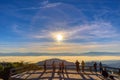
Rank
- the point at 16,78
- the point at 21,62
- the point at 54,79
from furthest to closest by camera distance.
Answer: the point at 21,62, the point at 16,78, the point at 54,79

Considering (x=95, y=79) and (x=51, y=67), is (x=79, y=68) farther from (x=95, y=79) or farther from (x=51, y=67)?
(x=95, y=79)

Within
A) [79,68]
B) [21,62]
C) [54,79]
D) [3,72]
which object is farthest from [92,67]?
[21,62]

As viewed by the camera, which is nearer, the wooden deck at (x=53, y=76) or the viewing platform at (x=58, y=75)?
the wooden deck at (x=53, y=76)

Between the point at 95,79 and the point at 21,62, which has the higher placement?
the point at 21,62

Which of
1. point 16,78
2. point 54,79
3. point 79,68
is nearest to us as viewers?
point 54,79

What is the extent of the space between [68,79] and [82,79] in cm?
173

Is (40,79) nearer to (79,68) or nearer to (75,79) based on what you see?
(75,79)

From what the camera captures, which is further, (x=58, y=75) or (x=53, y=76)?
(x=58, y=75)

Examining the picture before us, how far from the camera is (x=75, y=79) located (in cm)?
2905

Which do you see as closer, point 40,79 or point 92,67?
point 40,79

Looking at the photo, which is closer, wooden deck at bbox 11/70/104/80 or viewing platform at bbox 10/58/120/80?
wooden deck at bbox 11/70/104/80

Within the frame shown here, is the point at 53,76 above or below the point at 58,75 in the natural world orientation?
below

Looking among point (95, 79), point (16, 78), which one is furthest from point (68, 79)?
point (16, 78)

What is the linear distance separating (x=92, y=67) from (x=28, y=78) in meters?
16.4
